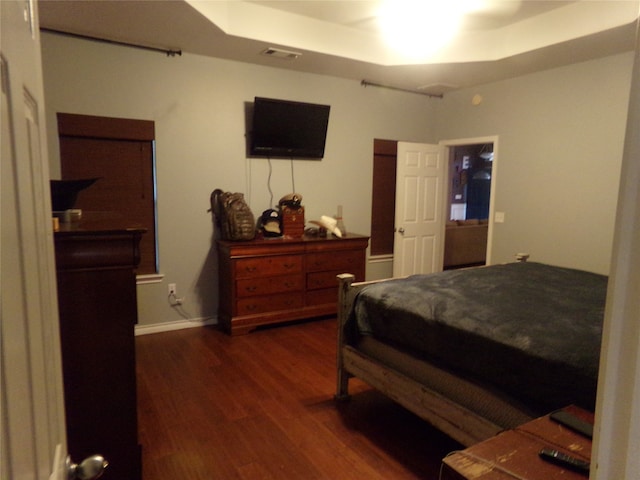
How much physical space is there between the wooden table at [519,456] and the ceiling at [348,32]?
3084 mm

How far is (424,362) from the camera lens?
2.16 metres

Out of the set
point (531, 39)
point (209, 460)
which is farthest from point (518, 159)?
point (209, 460)

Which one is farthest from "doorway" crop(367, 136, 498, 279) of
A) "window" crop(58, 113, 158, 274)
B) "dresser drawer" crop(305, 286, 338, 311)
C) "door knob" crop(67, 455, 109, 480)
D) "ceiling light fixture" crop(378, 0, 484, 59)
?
"door knob" crop(67, 455, 109, 480)

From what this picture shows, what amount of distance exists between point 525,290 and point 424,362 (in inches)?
35.4

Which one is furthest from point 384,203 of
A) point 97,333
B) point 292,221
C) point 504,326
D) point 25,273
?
point 25,273

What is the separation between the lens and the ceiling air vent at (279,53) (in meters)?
3.75

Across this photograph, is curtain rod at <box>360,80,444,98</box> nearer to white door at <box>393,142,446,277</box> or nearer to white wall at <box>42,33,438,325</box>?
white wall at <box>42,33,438,325</box>

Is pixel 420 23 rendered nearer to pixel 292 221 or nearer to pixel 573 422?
pixel 292 221

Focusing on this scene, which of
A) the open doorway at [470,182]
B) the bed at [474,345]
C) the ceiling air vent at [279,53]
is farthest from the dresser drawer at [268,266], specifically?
the open doorway at [470,182]

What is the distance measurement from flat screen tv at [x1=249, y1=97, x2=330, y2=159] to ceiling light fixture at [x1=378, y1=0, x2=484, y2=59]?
3.21ft

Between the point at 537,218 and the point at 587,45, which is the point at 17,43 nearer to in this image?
the point at 587,45

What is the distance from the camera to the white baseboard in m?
3.89

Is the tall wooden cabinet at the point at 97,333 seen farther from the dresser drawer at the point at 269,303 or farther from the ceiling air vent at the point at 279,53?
the ceiling air vent at the point at 279,53

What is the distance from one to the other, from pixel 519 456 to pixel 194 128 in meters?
3.73
